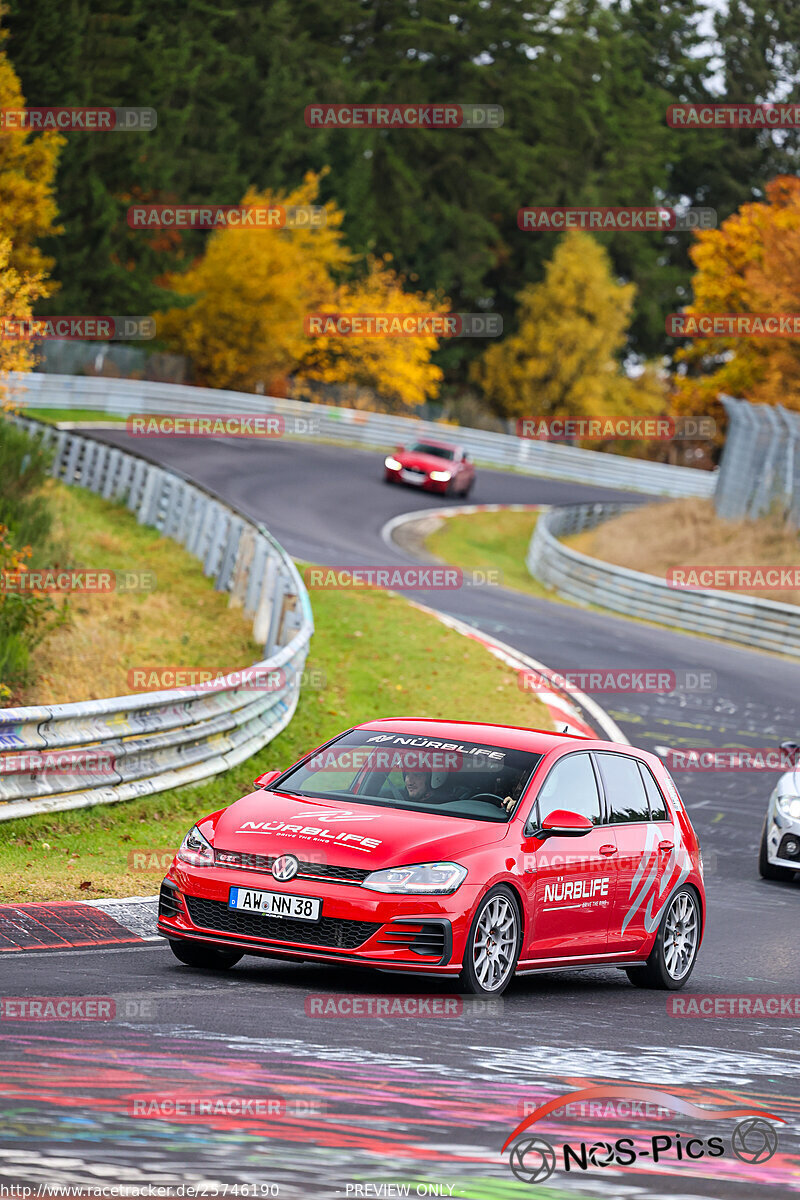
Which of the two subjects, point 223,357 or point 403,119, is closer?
point 223,357

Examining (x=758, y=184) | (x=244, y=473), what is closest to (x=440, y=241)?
(x=758, y=184)

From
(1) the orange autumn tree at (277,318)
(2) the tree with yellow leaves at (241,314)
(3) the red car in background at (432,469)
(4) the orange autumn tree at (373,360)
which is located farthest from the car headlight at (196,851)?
(4) the orange autumn tree at (373,360)

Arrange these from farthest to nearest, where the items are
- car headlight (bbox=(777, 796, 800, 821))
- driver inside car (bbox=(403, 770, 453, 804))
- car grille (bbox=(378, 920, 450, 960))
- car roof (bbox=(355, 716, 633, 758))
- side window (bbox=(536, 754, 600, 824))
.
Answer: car headlight (bbox=(777, 796, 800, 821)) → car roof (bbox=(355, 716, 633, 758)) → side window (bbox=(536, 754, 600, 824)) → driver inside car (bbox=(403, 770, 453, 804)) → car grille (bbox=(378, 920, 450, 960))

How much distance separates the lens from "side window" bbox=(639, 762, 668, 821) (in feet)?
32.0

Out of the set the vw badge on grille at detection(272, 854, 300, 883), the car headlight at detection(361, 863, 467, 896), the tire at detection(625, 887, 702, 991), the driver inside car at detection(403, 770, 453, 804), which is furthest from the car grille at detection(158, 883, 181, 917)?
the tire at detection(625, 887, 702, 991)

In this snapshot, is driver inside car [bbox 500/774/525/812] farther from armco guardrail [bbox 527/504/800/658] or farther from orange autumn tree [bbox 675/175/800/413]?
orange autumn tree [bbox 675/175/800/413]

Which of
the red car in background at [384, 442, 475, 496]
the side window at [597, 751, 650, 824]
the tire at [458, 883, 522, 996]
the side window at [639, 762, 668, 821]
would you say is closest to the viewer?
the tire at [458, 883, 522, 996]

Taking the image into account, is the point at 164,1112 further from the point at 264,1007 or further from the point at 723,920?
the point at 723,920

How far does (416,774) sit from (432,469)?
35799mm

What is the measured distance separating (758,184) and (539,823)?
85269 mm

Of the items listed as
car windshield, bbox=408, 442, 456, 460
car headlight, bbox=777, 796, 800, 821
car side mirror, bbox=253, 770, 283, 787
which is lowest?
car headlight, bbox=777, 796, 800, 821

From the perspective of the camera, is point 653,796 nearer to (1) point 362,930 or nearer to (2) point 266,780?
(2) point 266,780

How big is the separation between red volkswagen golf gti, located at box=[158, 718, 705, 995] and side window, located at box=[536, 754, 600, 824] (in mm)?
12

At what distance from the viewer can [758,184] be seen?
88562mm
